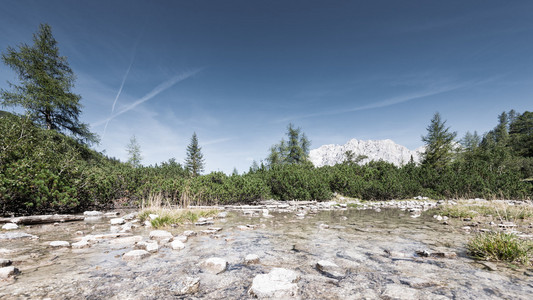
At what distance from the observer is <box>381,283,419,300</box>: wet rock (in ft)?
7.07

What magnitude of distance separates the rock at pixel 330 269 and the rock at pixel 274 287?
620 mm

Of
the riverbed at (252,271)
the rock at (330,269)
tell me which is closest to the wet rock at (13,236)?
the riverbed at (252,271)

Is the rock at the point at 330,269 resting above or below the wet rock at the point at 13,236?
below

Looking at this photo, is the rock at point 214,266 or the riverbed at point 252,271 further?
the rock at point 214,266

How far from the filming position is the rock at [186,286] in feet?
7.27

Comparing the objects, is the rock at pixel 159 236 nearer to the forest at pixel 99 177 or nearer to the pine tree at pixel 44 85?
the forest at pixel 99 177

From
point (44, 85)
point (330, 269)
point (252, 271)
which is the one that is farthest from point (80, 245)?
point (44, 85)

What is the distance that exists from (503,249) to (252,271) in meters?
4.08

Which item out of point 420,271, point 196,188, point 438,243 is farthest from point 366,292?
point 196,188

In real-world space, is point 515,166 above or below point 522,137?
below

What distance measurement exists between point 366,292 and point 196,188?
1021cm

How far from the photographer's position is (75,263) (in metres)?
2.97

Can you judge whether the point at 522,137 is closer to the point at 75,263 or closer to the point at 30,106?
the point at 75,263

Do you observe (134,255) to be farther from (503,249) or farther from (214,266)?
(503,249)
